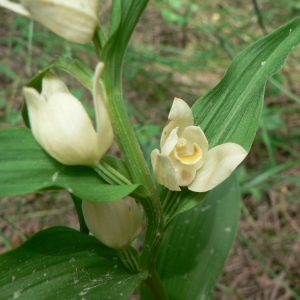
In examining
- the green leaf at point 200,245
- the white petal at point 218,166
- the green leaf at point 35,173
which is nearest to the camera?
the green leaf at point 35,173

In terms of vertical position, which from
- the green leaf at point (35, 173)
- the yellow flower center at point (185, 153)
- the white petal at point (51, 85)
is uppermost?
the white petal at point (51, 85)

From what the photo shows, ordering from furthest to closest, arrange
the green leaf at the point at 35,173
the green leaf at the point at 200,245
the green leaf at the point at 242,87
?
1. the green leaf at the point at 200,245
2. the green leaf at the point at 242,87
3. the green leaf at the point at 35,173

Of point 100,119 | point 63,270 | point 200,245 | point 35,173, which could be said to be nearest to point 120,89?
point 100,119

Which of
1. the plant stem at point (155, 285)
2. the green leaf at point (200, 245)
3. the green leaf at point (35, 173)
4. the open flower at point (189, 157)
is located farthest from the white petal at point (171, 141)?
the green leaf at point (200, 245)

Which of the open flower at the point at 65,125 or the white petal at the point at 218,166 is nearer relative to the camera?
the open flower at the point at 65,125

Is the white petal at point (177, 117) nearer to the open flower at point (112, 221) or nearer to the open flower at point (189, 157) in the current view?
the open flower at point (189, 157)

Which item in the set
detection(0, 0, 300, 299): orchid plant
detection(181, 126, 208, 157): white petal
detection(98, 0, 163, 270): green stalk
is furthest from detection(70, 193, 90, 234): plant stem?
detection(181, 126, 208, 157): white petal

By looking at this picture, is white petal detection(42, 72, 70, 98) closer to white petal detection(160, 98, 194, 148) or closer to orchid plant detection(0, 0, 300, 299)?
orchid plant detection(0, 0, 300, 299)

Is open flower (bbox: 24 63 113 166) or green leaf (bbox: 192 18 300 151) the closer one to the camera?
open flower (bbox: 24 63 113 166)
